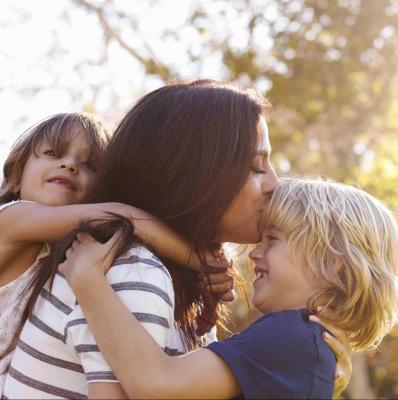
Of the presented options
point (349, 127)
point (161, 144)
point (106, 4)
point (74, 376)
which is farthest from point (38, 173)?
point (106, 4)

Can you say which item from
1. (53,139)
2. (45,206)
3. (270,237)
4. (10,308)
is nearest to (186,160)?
(270,237)

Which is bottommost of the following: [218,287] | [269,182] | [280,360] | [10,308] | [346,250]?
[10,308]

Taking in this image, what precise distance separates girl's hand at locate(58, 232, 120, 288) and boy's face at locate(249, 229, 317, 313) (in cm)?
49

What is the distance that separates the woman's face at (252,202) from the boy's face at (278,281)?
91 mm

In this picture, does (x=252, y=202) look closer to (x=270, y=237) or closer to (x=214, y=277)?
(x=270, y=237)

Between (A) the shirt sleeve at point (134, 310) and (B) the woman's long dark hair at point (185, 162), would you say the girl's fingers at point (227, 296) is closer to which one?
(B) the woman's long dark hair at point (185, 162)

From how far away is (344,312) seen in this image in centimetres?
235

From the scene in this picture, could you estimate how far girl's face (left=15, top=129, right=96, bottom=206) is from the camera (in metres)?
3.19

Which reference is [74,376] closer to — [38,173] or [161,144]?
[161,144]

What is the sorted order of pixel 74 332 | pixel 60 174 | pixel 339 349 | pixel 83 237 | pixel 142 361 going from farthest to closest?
pixel 60 174 < pixel 83 237 < pixel 339 349 < pixel 74 332 < pixel 142 361

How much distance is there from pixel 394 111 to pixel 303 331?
7.43m

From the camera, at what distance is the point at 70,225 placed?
8.50 ft

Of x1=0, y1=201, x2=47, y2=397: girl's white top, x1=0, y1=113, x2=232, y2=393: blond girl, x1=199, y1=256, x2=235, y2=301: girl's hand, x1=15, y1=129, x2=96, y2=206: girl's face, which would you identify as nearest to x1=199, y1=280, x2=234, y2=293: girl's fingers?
x1=199, y1=256, x2=235, y2=301: girl's hand

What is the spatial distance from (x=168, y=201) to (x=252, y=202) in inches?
11.3
